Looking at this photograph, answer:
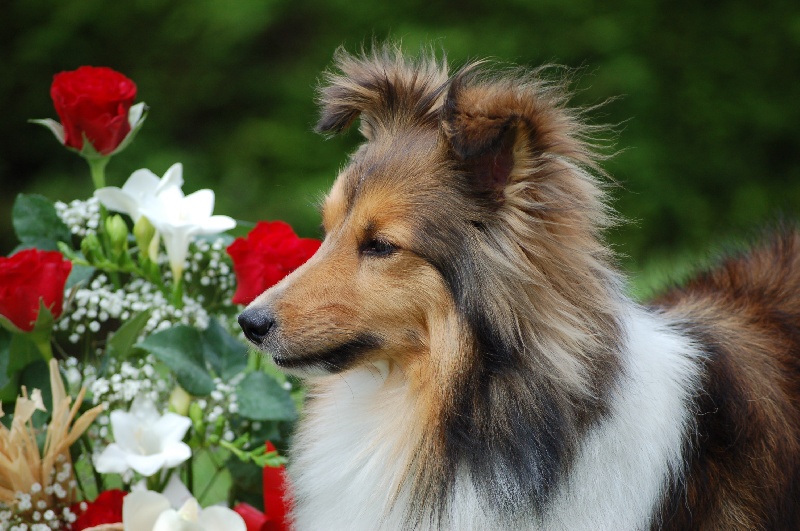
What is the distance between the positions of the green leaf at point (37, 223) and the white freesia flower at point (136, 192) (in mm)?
273

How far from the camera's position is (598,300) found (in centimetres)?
231

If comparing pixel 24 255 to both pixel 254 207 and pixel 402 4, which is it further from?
pixel 402 4

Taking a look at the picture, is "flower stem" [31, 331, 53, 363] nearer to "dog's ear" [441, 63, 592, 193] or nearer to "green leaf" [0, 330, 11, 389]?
"green leaf" [0, 330, 11, 389]

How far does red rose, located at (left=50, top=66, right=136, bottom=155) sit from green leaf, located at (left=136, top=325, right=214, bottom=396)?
21.8 inches

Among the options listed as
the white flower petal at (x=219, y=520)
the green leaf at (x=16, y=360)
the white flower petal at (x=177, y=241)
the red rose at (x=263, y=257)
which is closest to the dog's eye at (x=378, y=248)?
the red rose at (x=263, y=257)

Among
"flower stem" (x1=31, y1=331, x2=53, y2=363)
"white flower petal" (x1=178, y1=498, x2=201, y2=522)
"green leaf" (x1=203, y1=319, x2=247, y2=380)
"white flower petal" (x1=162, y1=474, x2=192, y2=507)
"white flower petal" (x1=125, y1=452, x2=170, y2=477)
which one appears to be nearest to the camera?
"white flower petal" (x1=178, y1=498, x2=201, y2=522)

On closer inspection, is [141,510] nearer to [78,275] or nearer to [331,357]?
[331,357]

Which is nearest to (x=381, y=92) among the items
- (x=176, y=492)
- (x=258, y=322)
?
(x=258, y=322)

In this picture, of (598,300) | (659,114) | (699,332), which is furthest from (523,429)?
(659,114)

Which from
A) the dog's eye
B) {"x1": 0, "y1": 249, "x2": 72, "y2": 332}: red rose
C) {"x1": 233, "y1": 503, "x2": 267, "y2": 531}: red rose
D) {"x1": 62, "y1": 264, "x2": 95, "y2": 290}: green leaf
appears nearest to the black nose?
the dog's eye

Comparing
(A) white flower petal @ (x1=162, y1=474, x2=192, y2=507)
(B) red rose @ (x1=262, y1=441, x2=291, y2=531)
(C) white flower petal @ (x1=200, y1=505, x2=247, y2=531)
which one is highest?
(C) white flower petal @ (x1=200, y1=505, x2=247, y2=531)

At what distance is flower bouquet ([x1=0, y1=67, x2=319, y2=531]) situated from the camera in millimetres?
2506

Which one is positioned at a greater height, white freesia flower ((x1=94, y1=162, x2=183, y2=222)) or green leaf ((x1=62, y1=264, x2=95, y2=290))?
white freesia flower ((x1=94, y1=162, x2=183, y2=222))

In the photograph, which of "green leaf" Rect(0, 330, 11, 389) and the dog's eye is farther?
"green leaf" Rect(0, 330, 11, 389)
